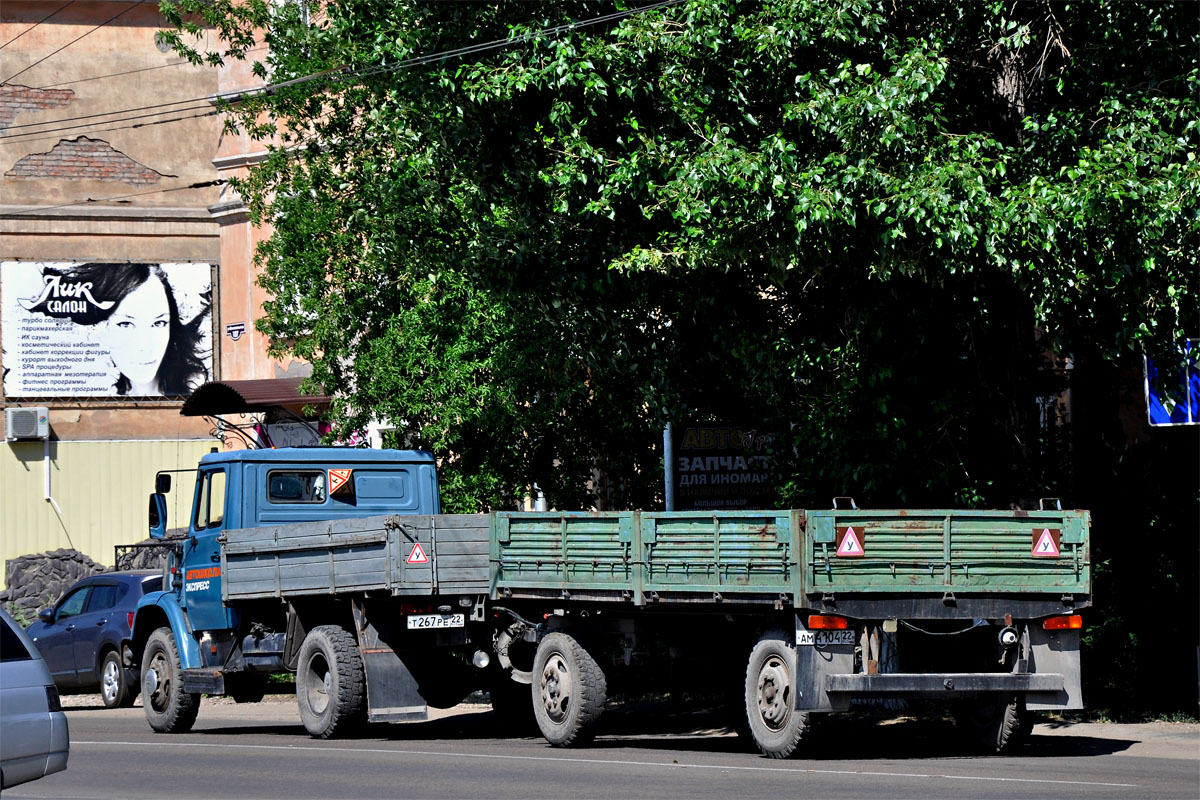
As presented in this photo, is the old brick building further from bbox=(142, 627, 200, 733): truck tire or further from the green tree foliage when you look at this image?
bbox=(142, 627, 200, 733): truck tire

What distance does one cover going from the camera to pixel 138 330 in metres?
36.0

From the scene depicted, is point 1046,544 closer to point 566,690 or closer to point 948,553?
point 948,553

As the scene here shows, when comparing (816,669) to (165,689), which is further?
(165,689)

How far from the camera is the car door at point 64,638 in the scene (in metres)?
22.1

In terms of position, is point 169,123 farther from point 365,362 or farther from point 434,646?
point 434,646

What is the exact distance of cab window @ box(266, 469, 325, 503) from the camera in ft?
55.4

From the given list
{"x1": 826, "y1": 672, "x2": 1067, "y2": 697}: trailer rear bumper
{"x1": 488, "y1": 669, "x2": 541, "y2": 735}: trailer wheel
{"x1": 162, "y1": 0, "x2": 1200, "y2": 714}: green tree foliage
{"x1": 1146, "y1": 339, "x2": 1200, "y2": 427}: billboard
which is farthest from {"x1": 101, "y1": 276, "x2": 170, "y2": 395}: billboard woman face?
{"x1": 826, "y1": 672, "x2": 1067, "y2": 697}: trailer rear bumper

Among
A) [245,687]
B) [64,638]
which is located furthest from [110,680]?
[245,687]

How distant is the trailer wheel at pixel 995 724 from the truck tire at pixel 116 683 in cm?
1158

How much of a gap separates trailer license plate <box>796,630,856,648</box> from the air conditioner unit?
85.4 feet

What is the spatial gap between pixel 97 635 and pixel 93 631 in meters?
0.10

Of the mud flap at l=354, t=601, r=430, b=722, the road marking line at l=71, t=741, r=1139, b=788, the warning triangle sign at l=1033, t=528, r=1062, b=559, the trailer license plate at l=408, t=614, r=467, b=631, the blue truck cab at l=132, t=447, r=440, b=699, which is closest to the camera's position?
the road marking line at l=71, t=741, r=1139, b=788

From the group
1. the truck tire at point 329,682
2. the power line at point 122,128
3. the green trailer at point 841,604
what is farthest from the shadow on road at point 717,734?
the power line at point 122,128

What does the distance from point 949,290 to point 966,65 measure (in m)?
1.95
